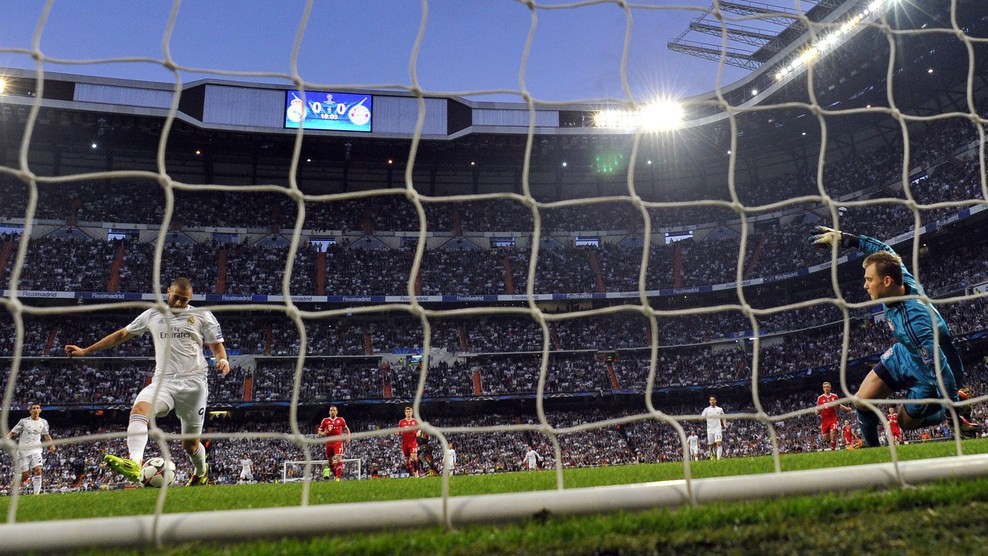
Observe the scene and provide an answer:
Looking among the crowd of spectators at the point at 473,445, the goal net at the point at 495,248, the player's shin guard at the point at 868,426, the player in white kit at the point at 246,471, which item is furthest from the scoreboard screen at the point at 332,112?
the player's shin guard at the point at 868,426

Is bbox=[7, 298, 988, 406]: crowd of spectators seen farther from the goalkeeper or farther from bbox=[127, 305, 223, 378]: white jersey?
the goalkeeper

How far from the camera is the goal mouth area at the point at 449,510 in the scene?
1895mm

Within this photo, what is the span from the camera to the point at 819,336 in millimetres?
29688

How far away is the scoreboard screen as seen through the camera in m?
33.2

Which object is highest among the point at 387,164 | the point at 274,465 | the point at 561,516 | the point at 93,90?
the point at 93,90

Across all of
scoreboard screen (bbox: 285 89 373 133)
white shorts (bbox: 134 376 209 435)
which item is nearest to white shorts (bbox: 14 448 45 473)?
white shorts (bbox: 134 376 209 435)

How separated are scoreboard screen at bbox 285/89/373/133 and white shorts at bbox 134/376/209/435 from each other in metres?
28.4

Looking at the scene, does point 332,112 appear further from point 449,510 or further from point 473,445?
point 449,510

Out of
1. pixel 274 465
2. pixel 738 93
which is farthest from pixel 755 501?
pixel 738 93

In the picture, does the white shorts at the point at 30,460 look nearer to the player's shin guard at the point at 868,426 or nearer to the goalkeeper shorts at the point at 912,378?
the player's shin guard at the point at 868,426

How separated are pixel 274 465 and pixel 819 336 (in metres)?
24.3

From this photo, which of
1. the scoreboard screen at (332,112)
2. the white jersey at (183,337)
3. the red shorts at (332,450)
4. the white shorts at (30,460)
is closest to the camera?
the white jersey at (183,337)

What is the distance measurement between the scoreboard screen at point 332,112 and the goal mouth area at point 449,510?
32.8 m

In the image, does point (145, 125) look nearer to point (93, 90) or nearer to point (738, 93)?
point (93, 90)
